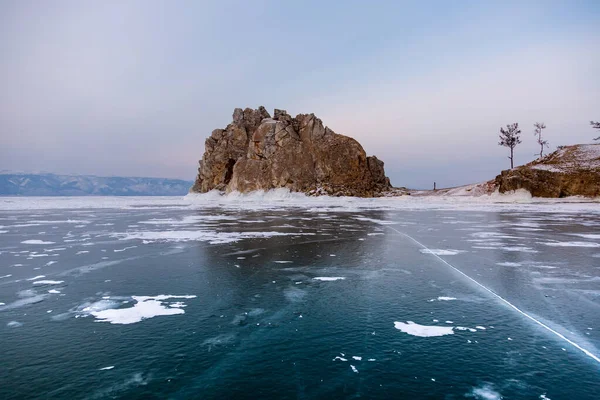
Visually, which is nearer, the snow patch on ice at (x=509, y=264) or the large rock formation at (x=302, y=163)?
the snow patch on ice at (x=509, y=264)

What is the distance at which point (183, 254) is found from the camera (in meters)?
14.4

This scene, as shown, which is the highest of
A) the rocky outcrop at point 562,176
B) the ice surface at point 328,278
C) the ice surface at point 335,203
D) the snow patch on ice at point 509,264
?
the rocky outcrop at point 562,176

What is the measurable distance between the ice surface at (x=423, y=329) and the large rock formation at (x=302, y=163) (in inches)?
2971

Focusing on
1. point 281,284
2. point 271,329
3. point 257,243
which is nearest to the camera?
point 271,329

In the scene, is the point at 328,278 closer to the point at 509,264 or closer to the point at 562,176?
the point at 509,264

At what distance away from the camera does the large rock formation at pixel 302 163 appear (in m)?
90.9

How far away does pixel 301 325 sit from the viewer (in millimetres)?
6953

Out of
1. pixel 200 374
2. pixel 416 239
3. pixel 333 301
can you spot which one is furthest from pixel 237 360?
pixel 416 239

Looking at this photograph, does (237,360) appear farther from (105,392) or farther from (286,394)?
(105,392)

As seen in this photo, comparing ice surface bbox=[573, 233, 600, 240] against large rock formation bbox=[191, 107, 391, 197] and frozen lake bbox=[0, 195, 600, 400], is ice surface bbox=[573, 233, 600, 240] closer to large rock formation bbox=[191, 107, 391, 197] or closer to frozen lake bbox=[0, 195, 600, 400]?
frozen lake bbox=[0, 195, 600, 400]

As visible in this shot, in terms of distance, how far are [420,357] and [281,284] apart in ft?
15.7

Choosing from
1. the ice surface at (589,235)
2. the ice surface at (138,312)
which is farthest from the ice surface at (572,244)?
the ice surface at (138,312)

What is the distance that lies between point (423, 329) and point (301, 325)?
2151mm

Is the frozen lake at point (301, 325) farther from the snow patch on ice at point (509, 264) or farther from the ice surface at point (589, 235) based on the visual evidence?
the ice surface at point (589, 235)
